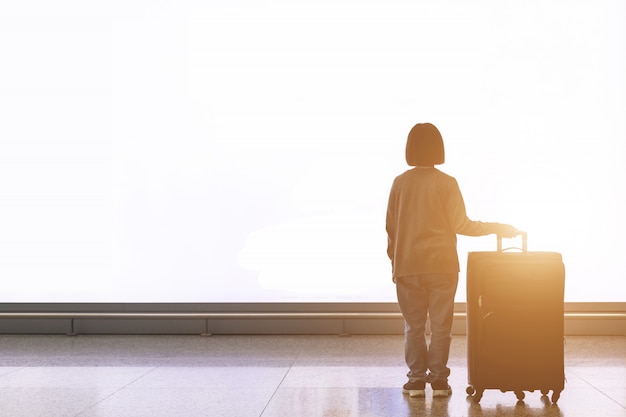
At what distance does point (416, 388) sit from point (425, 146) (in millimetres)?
1639

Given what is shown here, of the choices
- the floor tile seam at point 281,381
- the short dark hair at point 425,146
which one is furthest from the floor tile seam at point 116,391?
the short dark hair at point 425,146

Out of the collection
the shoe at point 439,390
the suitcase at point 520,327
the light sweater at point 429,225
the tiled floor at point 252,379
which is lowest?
the tiled floor at point 252,379

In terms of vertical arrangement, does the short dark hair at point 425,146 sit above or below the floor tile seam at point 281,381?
above

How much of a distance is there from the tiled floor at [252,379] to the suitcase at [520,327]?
0.17 metres

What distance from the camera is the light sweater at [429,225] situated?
4.88m

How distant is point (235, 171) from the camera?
7527mm

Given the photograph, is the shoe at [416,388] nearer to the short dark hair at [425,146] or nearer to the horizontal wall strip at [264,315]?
the short dark hair at [425,146]

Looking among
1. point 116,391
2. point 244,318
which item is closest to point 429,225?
point 116,391

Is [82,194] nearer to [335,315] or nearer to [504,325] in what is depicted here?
[335,315]

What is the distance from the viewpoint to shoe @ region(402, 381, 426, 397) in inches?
191

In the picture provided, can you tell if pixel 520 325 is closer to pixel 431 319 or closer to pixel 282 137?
pixel 431 319

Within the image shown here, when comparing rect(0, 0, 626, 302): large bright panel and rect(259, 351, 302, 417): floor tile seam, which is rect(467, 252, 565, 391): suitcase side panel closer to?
rect(259, 351, 302, 417): floor tile seam

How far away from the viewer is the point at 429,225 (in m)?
4.91

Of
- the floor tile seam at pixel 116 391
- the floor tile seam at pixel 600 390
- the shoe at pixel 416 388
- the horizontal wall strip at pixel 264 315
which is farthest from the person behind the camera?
the horizontal wall strip at pixel 264 315
